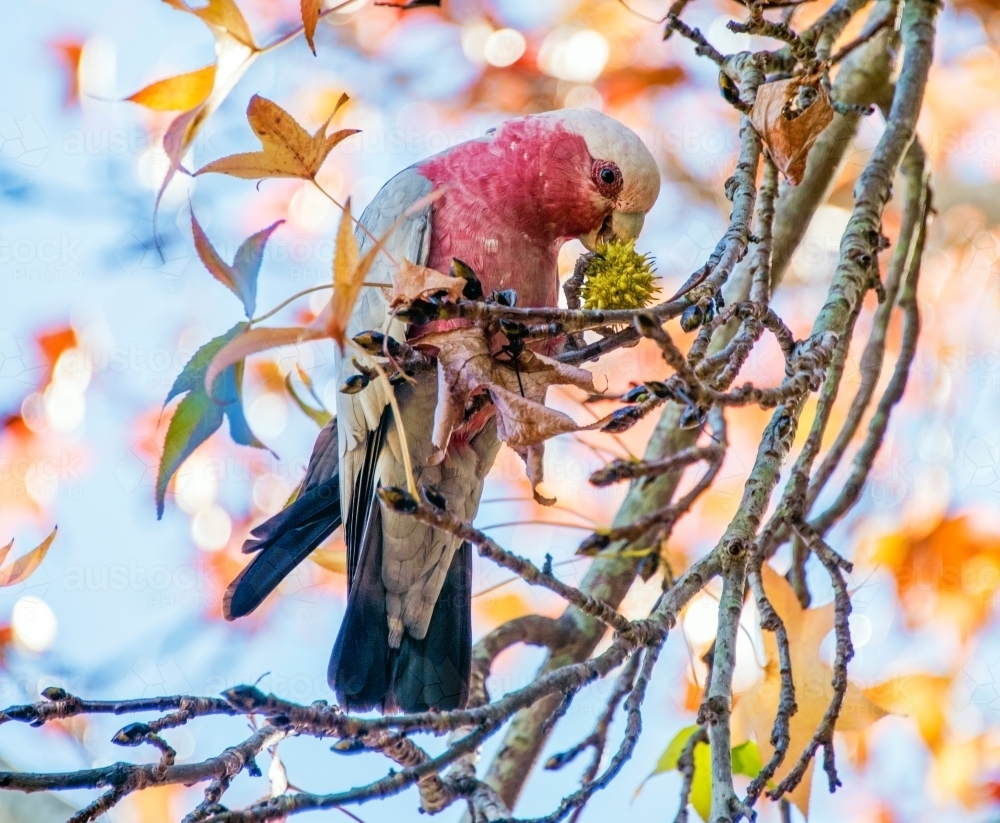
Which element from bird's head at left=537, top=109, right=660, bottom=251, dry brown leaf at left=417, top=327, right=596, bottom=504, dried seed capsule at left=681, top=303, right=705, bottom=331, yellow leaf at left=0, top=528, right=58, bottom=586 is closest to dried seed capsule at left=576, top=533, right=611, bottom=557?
dry brown leaf at left=417, top=327, right=596, bottom=504

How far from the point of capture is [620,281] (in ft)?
5.15

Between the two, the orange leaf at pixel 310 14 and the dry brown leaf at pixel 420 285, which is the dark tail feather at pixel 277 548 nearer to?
the dry brown leaf at pixel 420 285

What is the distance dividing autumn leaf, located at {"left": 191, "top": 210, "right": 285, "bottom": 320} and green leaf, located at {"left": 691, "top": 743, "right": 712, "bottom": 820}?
1.18 metres

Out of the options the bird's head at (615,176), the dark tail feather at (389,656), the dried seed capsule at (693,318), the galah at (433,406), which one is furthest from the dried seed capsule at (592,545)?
the bird's head at (615,176)

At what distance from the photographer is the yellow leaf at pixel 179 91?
1212 mm

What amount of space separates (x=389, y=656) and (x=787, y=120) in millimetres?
1314

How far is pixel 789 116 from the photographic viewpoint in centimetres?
132

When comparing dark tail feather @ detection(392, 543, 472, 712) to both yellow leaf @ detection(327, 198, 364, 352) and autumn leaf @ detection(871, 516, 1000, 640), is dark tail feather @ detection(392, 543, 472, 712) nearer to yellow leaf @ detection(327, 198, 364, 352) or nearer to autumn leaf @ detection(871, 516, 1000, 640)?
yellow leaf @ detection(327, 198, 364, 352)

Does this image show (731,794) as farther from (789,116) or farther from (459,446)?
(459,446)

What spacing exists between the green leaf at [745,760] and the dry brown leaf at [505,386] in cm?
92

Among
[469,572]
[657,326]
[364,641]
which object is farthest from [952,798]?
[657,326]

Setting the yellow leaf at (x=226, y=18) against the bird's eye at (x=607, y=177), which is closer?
the yellow leaf at (x=226, y=18)

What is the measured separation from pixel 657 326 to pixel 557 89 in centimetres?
339

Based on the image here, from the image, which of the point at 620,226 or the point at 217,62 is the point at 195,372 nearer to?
the point at 217,62
